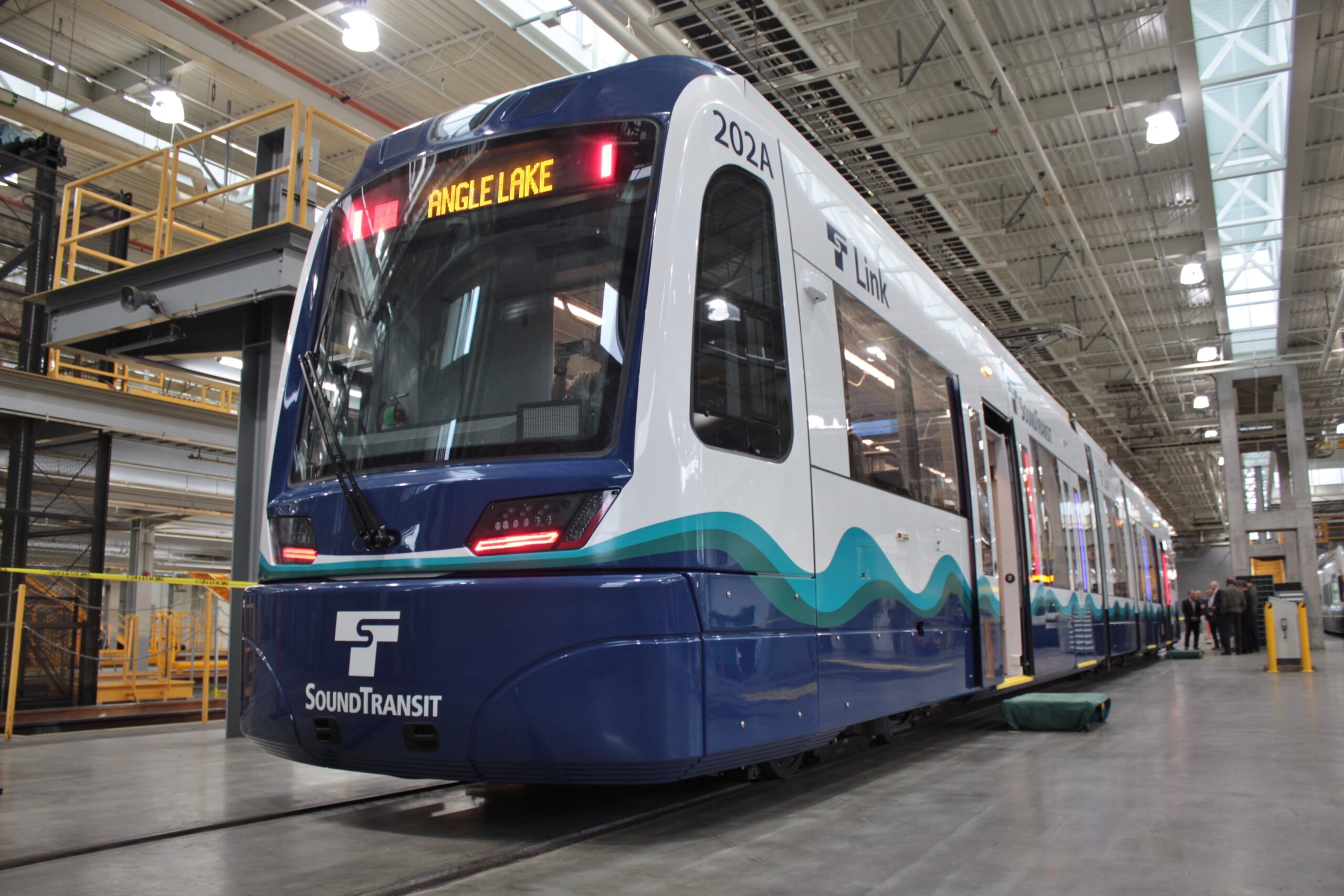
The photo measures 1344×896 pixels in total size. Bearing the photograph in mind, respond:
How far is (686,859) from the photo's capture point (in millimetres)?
3480

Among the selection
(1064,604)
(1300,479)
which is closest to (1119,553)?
(1064,604)

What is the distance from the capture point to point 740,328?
4133 millimetres

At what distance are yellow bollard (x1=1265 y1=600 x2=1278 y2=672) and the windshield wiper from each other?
14.9 meters

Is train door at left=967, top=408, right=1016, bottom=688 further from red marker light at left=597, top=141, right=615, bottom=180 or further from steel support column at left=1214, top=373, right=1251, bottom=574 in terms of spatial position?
steel support column at left=1214, top=373, right=1251, bottom=574

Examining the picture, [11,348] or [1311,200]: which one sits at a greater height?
[1311,200]

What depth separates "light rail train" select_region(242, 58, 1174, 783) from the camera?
139 inches

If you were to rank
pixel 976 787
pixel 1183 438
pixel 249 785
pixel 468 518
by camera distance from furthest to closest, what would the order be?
pixel 1183 438 < pixel 249 785 < pixel 976 787 < pixel 468 518

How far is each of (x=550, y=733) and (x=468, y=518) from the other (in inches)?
33.4

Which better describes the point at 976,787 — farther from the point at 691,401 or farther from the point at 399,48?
the point at 399,48

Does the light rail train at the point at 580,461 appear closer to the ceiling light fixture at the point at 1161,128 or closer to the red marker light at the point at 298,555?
the red marker light at the point at 298,555

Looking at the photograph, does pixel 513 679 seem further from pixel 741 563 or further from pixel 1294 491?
pixel 1294 491

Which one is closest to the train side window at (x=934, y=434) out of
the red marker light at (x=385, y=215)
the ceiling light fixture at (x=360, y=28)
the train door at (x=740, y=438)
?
the train door at (x=740, y=438)

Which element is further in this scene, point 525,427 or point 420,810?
point 420,810

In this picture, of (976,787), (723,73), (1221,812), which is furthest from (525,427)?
(1221,812)
